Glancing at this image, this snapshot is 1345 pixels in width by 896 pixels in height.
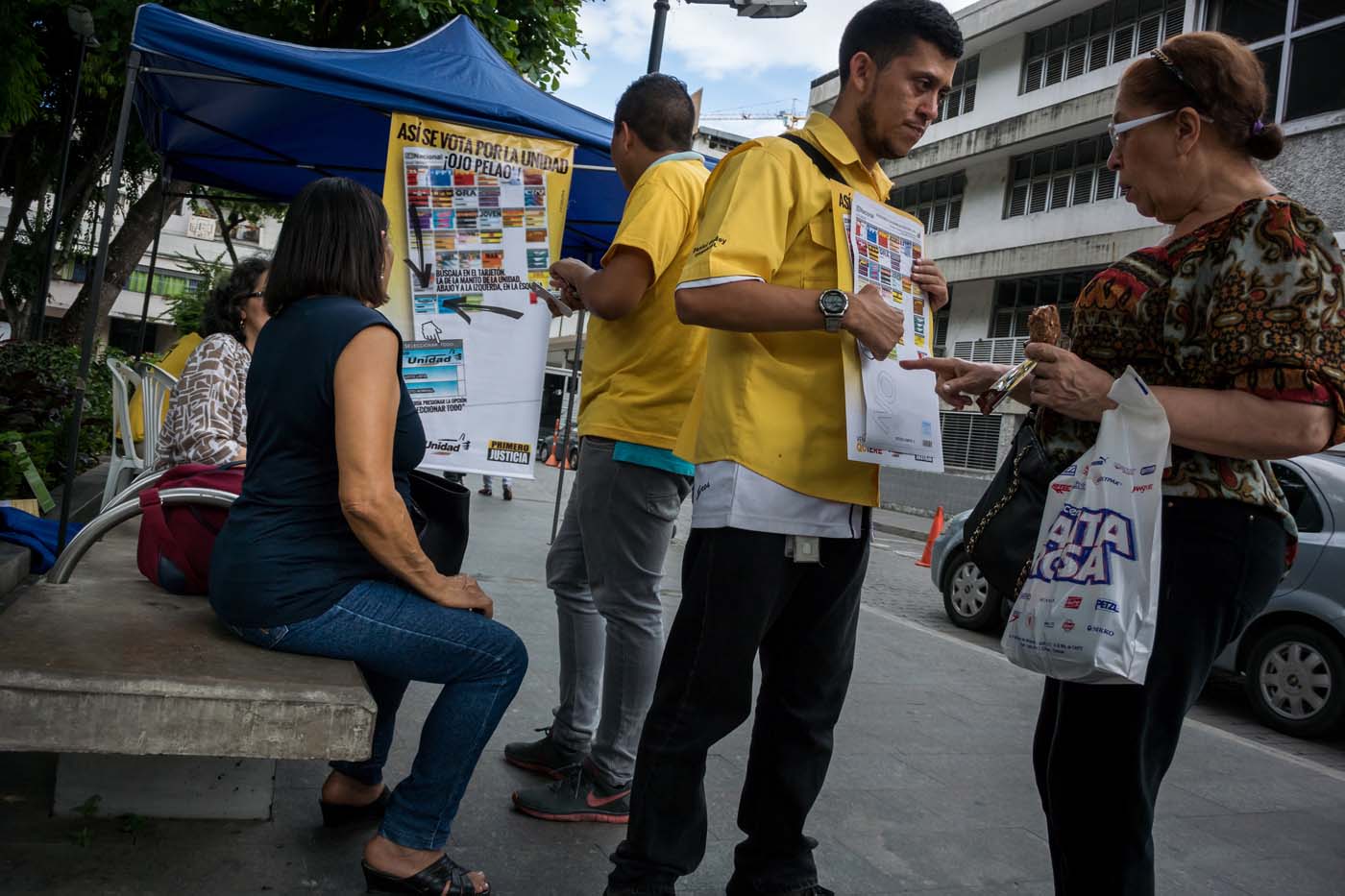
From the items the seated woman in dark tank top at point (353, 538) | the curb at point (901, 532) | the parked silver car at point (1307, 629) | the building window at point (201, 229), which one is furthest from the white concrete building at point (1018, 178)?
the building window at point (201, 229)

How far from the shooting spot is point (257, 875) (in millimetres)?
2582

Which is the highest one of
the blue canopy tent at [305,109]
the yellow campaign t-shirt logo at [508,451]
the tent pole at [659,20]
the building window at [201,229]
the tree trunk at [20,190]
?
the building window at [201,229]

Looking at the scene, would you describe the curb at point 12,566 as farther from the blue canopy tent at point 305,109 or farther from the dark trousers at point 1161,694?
the dark trousers at point 1161,694

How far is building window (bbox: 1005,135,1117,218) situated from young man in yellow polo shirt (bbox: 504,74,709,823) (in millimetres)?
24943

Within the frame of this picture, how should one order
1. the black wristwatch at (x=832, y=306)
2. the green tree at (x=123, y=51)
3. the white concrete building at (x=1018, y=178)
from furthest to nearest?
the white concrete building at (x=1018, y=178)
the green tree at (x=123, y=51)
the black wristwatch at (x=832, y=306)

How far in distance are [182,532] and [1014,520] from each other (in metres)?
2.12

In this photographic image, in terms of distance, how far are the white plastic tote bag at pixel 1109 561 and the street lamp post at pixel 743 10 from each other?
926cm

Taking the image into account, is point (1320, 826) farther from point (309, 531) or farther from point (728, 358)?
point (309, 531)

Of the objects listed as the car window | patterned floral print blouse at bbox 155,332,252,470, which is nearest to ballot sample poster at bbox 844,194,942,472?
patterned floral print blouse at bbox 155,332,252,470

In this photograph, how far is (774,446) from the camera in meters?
2.32

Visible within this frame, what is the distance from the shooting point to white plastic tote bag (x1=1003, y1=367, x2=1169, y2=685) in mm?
1782

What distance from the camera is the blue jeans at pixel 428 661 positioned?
8.07 feet

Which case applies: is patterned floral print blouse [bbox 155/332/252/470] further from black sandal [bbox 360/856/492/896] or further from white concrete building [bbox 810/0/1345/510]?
white concrete building [bbox 810/0/1345/510]

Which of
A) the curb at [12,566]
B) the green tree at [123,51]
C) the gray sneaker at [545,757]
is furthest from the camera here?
the green tree at [123,51]
